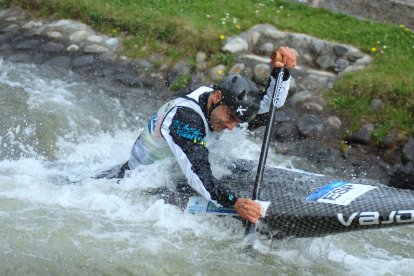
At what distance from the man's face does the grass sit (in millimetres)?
3547

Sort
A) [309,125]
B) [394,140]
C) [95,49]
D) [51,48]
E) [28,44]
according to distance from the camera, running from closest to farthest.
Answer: [394,140], [309,125], [95,49], [51,48], [28,44]

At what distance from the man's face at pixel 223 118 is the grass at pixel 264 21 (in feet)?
11.6

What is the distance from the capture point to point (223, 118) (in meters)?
4.69

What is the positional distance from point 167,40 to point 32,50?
2340 mm

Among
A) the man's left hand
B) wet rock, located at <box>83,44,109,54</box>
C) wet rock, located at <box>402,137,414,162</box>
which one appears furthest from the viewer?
wet rock, located at <box>83,44,109,54</box>

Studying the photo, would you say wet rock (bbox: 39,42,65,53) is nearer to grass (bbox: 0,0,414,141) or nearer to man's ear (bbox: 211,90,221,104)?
grass (bbox: 0,0,414,141)

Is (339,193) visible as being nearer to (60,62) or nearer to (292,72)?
(292,72)

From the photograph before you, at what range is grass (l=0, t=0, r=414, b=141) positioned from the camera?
26.1 ft

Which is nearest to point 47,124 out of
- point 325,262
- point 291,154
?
point 291,154

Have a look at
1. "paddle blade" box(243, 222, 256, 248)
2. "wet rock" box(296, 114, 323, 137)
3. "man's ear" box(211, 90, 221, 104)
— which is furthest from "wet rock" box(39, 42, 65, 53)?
"paddle blade" box(243, 222, 256, 248)

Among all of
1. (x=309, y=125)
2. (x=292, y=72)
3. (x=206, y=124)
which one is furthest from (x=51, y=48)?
(x=206, y=124)

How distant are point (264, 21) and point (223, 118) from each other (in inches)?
213

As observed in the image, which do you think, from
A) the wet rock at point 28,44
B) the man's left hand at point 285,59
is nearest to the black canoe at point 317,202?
the man's left hand at point 285,59

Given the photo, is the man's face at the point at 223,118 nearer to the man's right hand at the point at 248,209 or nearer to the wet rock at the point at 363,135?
the man's right hand at the point at 248,209
